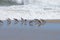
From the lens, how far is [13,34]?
67.2 inches

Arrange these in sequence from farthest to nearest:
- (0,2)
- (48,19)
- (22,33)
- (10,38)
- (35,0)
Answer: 1. (35,0)
2. (0,2)
3. (48,19)
4. (22,33)
5. (10,38)

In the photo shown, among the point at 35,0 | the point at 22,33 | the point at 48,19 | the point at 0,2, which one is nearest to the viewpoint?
the point at 22,33

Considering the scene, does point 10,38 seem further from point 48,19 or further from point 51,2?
point 51,2

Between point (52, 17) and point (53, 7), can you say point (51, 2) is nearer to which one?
point (53, 7)

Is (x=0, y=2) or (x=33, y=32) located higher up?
(x=0, y=2)

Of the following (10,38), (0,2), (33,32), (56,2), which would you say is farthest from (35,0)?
(10,38)

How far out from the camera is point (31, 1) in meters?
2.52

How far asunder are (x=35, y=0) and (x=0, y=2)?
378 mm

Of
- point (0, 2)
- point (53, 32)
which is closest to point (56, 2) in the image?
point (0, 2)

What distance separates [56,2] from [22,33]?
0.96 m

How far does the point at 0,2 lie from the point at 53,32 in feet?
2.76

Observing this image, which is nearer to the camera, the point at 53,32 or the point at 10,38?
the point at 10,38

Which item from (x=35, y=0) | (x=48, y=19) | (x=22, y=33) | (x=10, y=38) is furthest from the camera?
(x=35, y=0)

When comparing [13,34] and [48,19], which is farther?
[48,19]
